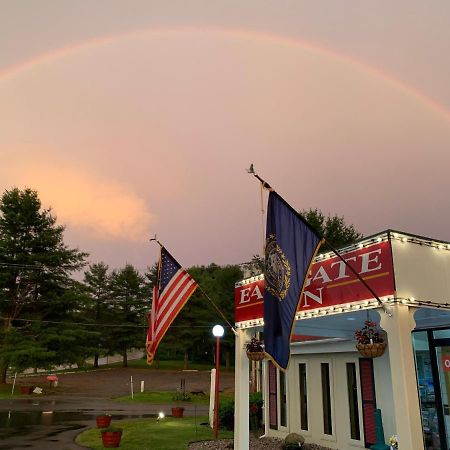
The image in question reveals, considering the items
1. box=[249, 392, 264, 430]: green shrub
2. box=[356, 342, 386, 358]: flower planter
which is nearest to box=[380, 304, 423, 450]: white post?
box=[356, 342, 386, 358]: flower planter

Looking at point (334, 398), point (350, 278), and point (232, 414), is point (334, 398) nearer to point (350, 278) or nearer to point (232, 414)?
point (232, 414)

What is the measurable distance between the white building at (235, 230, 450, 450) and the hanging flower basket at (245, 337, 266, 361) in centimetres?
17

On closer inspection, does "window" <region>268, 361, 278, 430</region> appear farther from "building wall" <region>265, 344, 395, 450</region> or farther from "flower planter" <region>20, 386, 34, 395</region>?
"flower planter" <region>20, 386, 34, 395</region>

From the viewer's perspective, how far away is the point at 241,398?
38.9 ft

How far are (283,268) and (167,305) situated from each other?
15.7 ft

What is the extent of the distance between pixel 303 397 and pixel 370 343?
7674 mm

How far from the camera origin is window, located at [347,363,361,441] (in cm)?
1330

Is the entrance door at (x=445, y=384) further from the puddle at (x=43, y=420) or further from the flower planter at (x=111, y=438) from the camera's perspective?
the puddle at (x=43, y=420)

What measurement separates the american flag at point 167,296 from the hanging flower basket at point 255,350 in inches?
87.5

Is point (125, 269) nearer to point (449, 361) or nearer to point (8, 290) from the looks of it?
point (8, 290)

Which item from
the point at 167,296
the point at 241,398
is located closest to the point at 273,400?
the point at 241,398

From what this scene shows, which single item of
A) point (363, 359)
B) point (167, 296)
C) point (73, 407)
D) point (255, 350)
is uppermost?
point (167, 296)

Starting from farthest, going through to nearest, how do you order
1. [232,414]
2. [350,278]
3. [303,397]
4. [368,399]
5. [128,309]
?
[128,309]
[232,414]
[303,397]
[368,399]
[350,278]

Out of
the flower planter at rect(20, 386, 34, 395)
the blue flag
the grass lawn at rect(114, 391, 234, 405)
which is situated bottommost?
the grass lawn at rect(114, 391, 234, 405)
